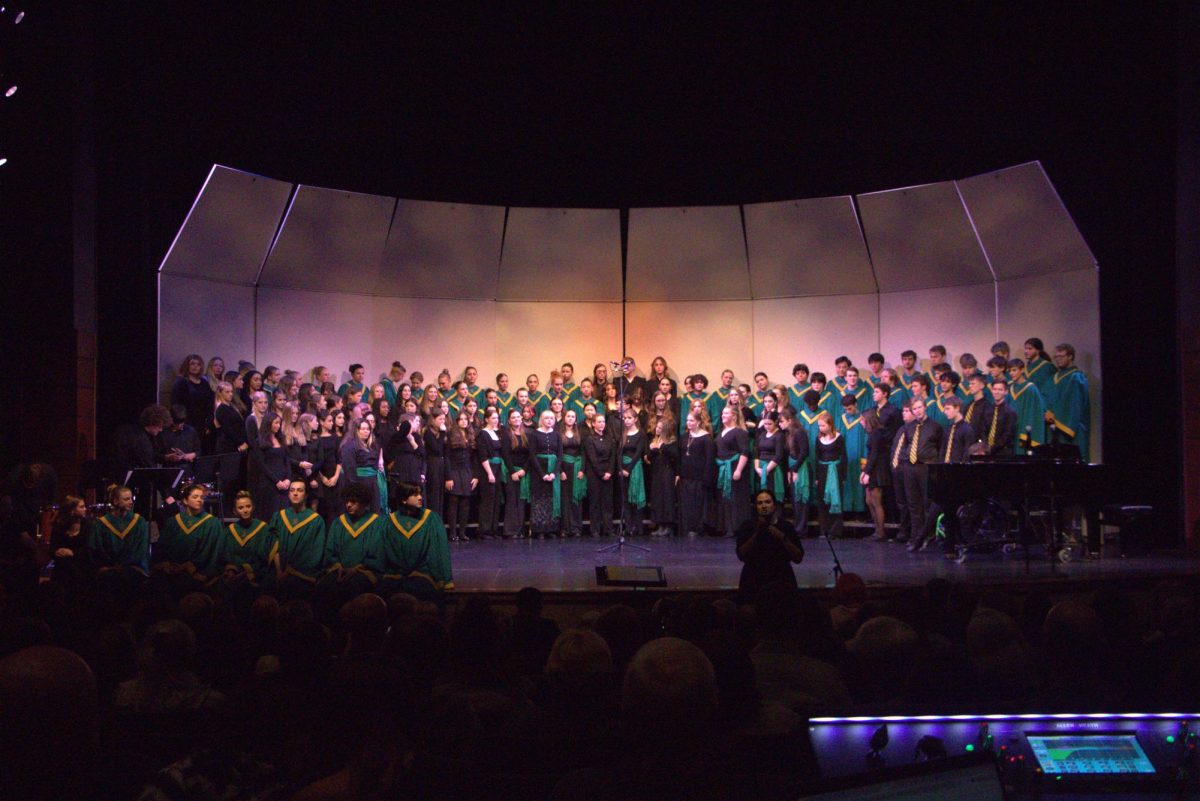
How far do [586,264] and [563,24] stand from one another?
221 inches

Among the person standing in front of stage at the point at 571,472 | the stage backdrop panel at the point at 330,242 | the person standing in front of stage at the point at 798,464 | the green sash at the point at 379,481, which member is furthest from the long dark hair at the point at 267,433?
the person standing in front of stage at the point at 798,464

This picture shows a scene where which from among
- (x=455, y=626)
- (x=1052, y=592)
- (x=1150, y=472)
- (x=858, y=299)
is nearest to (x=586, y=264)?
(x=858, y=299)

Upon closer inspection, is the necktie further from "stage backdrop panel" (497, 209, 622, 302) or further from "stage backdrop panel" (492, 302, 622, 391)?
"stage backdrop panel" (497, 209, 622, 302)

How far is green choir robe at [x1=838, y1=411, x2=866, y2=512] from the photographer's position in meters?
→ 13.7

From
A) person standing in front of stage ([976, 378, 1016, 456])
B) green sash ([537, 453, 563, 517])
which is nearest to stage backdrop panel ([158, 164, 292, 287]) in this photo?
green sash ([537, 453, 563, 517])

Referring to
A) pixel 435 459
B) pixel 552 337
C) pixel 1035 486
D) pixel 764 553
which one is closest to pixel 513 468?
pixel 435 459

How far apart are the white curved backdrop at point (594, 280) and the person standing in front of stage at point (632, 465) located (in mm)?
2536

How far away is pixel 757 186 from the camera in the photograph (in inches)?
610

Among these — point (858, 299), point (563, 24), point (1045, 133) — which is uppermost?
point (563, 24)

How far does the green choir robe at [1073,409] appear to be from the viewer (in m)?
12.3

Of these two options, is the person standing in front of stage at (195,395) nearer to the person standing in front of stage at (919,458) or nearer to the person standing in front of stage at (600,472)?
the person standing in front of stage at (600,472)

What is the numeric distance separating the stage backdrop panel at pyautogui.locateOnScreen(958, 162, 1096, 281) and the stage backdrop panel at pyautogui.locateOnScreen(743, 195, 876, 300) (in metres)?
1.75

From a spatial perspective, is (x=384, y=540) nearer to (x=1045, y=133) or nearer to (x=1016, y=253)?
(x=1045, y=133)

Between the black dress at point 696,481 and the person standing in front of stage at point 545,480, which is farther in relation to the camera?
the person standing in front of stage at point 545,480
